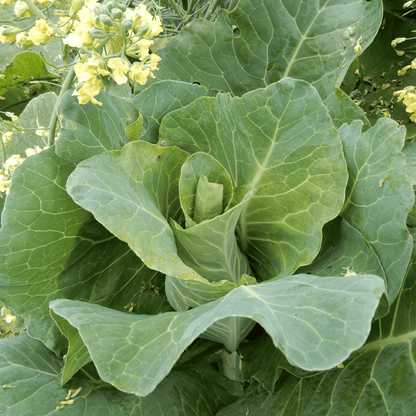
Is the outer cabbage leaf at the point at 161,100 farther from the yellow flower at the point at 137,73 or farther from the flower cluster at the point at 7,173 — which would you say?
the flower cluster at the point at 7,173

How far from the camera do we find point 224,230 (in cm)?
72

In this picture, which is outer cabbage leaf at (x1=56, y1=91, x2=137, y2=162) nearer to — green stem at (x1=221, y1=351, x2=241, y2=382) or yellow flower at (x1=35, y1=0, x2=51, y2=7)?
yellow flower at (x1=35, y1=0, x2=51, y2=7)

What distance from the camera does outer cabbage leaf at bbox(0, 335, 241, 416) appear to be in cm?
72

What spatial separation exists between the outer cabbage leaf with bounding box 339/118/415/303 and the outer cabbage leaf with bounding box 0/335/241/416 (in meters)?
0.43

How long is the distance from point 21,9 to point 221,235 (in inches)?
20.5

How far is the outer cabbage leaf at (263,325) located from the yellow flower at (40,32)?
0.44m

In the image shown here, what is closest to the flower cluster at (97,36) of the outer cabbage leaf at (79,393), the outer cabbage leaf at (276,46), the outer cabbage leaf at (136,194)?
the outer cabbage leaf at (136,194)

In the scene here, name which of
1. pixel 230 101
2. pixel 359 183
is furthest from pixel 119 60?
pixel 359 183

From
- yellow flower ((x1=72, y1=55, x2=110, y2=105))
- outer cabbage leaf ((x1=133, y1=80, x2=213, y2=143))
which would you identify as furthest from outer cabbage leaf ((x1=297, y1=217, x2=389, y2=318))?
yellow flower ((x1=72, y1=55, x2=110, y2=105))

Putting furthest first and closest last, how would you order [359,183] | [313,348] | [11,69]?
1. [11,69]
2. [359,183]
3. [313,348]

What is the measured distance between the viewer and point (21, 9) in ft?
2.32

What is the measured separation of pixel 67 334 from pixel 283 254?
0.43 metres

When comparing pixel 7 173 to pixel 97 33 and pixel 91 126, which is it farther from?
pixel 97 33

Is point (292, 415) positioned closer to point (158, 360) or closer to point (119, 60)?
point (158, 360)
